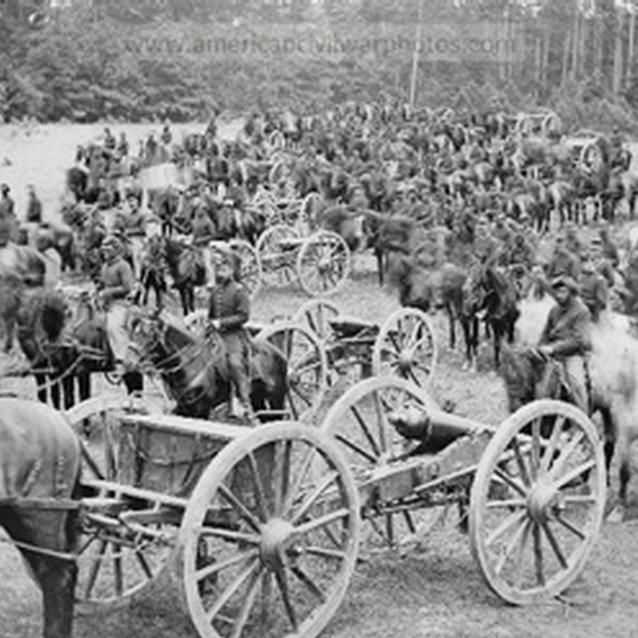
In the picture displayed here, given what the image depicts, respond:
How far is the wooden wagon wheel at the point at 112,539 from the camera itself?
6.75 meters

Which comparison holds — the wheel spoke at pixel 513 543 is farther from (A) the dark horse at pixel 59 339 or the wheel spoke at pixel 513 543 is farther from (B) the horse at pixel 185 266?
(B) the horse at pixel 185 266

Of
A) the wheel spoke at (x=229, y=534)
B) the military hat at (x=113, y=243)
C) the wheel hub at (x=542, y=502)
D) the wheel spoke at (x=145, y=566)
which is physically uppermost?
the military hat at (x=113, y=243)

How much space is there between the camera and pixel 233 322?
35.0 feet

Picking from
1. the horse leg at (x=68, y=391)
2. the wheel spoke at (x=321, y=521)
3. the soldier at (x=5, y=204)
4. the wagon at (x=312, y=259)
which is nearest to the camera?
the wheel spoke at (x=321, y=521)

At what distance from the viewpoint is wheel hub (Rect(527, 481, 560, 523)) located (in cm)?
776

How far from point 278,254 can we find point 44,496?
13.4 m

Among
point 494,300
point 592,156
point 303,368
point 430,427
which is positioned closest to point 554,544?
point 430,427

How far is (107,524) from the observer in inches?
264

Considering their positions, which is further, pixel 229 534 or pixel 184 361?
pixel 184 361

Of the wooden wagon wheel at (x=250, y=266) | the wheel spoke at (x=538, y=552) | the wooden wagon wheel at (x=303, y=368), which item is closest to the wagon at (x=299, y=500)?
the wheel spoke at (x=538, y=552)

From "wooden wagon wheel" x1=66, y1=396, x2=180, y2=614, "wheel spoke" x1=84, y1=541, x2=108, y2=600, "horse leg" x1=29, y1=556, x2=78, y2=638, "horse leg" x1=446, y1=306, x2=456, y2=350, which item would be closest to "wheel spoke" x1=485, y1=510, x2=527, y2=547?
"wooden wagon wheel" x1=66, y1=396, x2=180, y2=614

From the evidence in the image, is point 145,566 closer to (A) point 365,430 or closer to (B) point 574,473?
(A) point 365,430

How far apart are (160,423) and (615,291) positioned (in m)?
8.55

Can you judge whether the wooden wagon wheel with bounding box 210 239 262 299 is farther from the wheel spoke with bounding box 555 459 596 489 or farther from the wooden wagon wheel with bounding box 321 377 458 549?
the wheel spoke with bounding box 555 459 596 489
